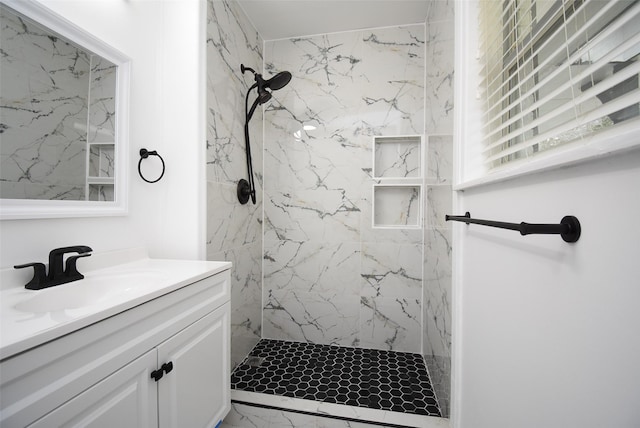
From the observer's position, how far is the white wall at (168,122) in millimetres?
1319

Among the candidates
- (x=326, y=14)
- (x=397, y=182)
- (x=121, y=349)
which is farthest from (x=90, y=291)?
(x=326, y=14)

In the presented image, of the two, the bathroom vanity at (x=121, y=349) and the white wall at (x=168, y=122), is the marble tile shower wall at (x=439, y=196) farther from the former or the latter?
the white wall at (x=168, y=122)

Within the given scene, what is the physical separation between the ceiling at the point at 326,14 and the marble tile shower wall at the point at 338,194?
79 millimetres

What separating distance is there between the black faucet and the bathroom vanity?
0.03 metres

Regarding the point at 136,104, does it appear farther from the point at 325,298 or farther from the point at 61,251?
the point at 325,298

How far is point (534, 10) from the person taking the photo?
30.3 inches

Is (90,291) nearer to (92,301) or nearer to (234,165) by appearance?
(92,301)

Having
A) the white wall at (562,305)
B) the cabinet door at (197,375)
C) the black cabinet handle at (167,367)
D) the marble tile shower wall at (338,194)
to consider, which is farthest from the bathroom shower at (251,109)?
the white wall at (562,305)

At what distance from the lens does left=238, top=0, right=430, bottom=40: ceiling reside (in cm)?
182

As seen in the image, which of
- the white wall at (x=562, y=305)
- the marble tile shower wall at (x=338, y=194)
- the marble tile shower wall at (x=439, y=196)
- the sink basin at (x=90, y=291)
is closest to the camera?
the white wall at (x=562, y=305)

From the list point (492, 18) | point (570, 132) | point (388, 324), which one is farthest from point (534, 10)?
point (388, 324)

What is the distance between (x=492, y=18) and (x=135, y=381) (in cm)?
173

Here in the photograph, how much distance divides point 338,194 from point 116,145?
1459 millimetres

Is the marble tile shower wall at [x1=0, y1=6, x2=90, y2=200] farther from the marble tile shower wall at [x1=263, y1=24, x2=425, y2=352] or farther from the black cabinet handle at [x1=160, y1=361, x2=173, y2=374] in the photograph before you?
the marble tile shower wall at [x1=263, y1=24, x2=425, y2=352]
